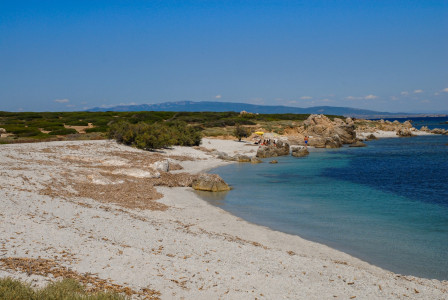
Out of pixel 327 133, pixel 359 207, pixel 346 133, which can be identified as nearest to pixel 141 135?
pixel 359 207

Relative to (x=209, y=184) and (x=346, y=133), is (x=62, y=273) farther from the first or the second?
(x=346, y=133)

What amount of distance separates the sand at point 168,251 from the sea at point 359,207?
1.39 meters

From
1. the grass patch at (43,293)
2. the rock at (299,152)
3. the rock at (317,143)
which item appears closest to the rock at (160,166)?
the grass patch at (43,293)

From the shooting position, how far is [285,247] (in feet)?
46.4

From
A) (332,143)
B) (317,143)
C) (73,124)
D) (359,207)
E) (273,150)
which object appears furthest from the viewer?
(73,124)

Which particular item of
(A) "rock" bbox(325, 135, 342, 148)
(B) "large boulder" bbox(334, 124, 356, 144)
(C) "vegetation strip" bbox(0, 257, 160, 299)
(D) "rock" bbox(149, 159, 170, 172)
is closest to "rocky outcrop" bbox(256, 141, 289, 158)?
(A) "rock" bbox(325, 135, 342, 148)

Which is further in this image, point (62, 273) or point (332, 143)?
point (332, 143)

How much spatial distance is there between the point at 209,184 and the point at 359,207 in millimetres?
10290

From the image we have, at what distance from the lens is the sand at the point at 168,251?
9.32 metres

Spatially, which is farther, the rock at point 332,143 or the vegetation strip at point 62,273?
the rock at point 332,143

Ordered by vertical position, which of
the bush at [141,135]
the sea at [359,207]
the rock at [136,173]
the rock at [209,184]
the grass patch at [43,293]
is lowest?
the sea at [359,207]

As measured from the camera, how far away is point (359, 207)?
2186 centimetres

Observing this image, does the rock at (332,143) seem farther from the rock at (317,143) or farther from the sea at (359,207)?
the sea at (359,207)

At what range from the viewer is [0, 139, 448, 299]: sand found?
9.32m
